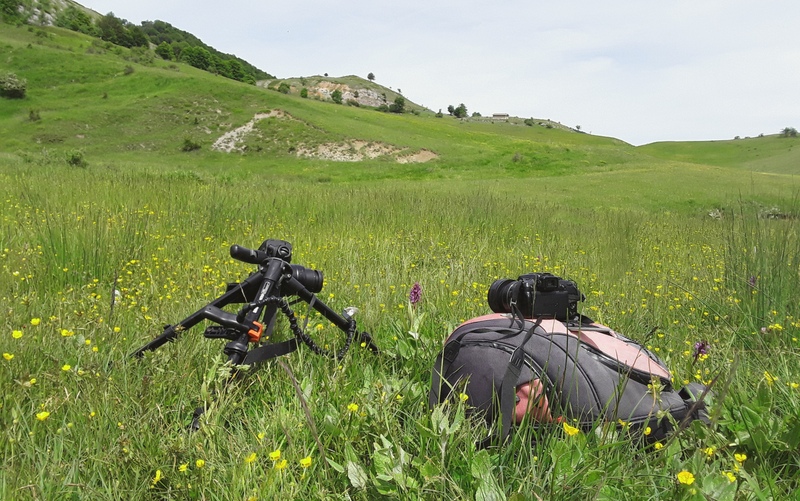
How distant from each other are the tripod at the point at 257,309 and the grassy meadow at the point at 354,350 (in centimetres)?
11

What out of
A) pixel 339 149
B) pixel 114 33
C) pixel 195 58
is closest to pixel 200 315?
pixel 339 149

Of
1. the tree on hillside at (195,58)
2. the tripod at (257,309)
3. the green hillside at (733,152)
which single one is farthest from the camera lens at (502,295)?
the tree on hillside at (195,58)

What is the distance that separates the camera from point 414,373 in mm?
2414

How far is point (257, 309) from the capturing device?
5.87 feet

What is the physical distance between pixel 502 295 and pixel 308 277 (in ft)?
2.98

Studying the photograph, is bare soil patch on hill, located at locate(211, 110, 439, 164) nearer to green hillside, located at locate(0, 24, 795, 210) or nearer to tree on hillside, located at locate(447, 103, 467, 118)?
green hillside, located at locate(0, 24, 795, 210)

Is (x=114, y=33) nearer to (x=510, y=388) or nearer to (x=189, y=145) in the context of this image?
(x=189, y=145)

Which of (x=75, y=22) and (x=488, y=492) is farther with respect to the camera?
(x=75, y=22)

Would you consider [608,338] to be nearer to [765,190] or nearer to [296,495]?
[296,495]

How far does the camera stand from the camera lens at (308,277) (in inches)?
82.1

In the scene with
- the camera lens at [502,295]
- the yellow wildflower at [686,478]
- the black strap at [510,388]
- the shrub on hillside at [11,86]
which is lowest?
the black strap at [510,388]

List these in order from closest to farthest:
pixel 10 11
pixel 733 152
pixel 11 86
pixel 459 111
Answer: pixel 11 86 < pixel 10 11 < pixel 733 152 < pixel 459 111

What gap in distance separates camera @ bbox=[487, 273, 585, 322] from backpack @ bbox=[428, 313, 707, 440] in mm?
124

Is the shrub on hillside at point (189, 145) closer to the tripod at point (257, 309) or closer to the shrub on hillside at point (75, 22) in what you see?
the tripod at point (257, 309)
